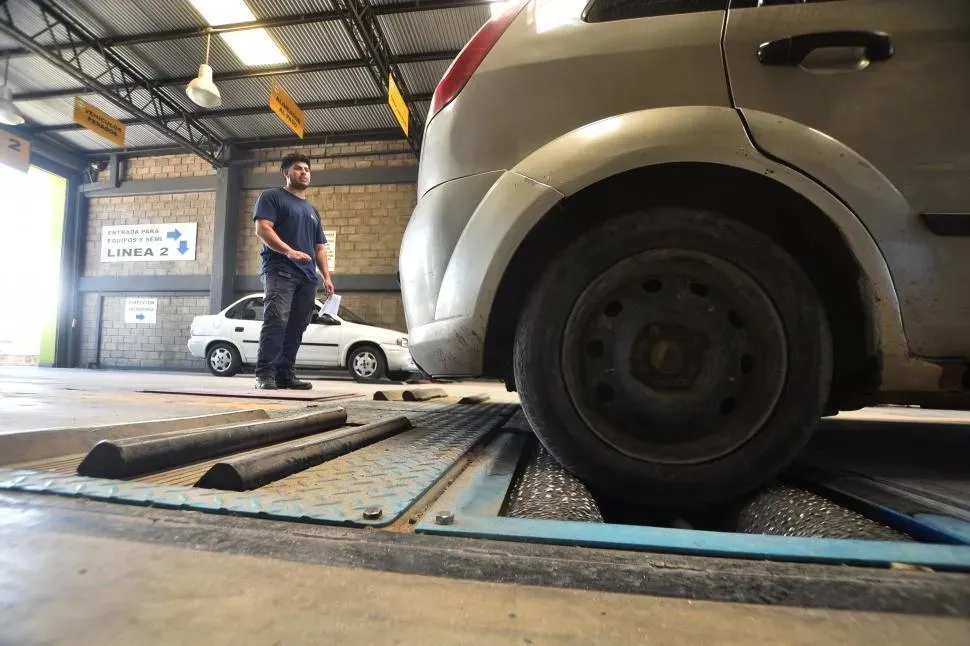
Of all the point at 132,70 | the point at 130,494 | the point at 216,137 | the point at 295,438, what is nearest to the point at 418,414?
the point at 295,438

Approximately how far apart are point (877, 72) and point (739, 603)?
4.42ft

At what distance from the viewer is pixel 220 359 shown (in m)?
8.25

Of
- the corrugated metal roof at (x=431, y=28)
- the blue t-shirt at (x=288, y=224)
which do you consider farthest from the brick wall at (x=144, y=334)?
the blue t-shirt at (x=288, y=224)

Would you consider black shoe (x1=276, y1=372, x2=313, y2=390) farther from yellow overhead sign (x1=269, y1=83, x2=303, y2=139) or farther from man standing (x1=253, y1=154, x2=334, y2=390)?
yellow overhead sign (x1=269, y1=83, x2=303, y2=139)

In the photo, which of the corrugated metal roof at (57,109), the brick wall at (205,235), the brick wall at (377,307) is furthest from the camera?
the brick wall at (205,235)

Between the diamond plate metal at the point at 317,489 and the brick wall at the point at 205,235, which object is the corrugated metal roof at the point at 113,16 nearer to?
the brick wall at the point at 205,235

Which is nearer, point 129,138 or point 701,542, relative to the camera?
point 701,542

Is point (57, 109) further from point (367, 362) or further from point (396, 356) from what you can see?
point (396, 356)

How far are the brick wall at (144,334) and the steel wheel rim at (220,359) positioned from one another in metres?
3.51

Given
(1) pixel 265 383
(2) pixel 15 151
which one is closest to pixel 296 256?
(1) pixel 265 383

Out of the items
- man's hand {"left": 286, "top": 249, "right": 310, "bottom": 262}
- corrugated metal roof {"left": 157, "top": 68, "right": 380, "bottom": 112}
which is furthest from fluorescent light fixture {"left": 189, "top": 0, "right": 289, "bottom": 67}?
man's hand {"left": 286, "top": 249, "right": 310, "bottom": 262}

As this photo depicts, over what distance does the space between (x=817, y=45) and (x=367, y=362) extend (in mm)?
7412

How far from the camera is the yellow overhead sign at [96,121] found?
8177 millimetres

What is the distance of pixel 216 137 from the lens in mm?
10992
